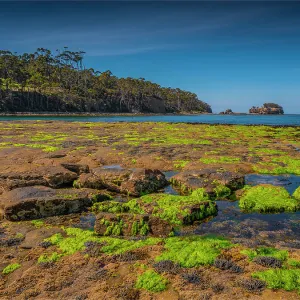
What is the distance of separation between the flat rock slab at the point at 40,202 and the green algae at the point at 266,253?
28.4 feet

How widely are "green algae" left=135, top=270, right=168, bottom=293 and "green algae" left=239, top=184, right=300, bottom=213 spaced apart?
8342mm

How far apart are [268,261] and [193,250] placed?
2539 millimetres

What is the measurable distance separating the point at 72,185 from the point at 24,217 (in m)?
5.72

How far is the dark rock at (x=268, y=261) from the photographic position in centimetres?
946

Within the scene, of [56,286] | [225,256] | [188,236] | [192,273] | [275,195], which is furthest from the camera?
[275,195]

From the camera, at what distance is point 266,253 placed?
10359 millimetres

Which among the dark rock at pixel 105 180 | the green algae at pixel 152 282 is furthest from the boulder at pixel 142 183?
the green algae at pixel 152 282

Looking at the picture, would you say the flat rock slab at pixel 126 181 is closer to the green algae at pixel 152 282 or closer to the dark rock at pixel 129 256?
the dark rock at pixel 129 256

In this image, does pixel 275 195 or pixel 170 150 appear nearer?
pixel 275 195

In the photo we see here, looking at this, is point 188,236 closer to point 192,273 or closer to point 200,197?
point 192,273

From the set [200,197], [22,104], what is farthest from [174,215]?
[22,104]

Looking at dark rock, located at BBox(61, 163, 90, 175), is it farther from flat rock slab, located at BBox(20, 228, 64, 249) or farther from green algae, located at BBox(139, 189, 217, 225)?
flat rock slab, located at BBox(20, 228, 64, 249)

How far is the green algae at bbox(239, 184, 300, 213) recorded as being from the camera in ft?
50.4

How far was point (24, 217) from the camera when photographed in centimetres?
1382
